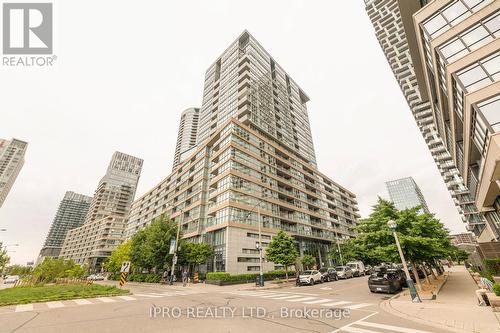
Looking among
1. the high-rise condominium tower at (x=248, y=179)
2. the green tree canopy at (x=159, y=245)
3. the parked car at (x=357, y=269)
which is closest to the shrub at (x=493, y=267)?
the parked car at (x=357, y=269)

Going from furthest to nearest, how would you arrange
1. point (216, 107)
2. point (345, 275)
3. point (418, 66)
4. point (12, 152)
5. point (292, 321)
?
point (12, 152) < point (216, 107) < point (345, 275) < point (418, 66) < point (292, 321)

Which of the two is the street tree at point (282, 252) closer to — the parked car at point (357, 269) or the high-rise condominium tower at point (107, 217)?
the parked car at point (357, 269)

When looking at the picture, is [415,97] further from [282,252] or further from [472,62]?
[282,252]

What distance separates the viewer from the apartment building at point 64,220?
154500 mm

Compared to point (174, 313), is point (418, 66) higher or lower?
higher

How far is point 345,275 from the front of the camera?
31094 mm

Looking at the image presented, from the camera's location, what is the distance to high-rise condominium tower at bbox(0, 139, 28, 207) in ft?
376

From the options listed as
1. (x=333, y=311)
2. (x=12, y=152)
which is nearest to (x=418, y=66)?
(x=333, y=311)

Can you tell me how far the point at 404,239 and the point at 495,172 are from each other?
7378mm

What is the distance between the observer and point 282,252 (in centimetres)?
2905

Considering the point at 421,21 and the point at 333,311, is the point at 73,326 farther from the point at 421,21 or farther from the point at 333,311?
the point at 421,21

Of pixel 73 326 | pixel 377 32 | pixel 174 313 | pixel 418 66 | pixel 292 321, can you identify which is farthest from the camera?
pixel 377 32

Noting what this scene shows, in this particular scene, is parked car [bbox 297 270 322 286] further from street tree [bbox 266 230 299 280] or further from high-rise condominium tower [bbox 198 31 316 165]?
high-rise condominium tower [bbox 198 31 316 165]

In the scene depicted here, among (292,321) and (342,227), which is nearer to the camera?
(292,321)
